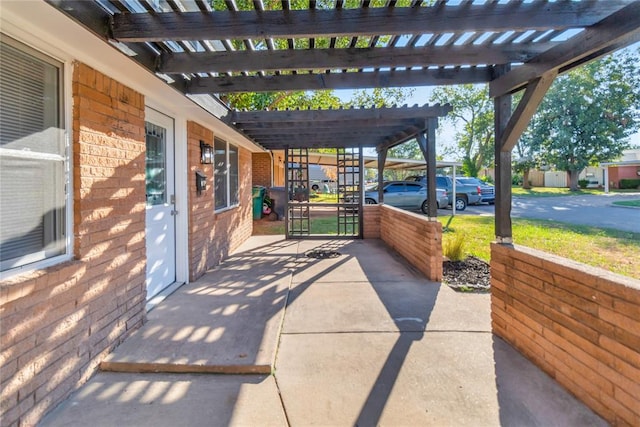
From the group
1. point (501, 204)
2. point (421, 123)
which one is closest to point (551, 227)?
point (421, 123)

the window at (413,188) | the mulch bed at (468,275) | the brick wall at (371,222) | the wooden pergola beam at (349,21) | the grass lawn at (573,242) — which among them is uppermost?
the wooden pergola beam at (349,21)

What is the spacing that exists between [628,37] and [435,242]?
3.19m

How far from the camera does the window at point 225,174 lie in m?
6.17

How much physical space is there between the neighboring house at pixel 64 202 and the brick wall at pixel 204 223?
108 cm

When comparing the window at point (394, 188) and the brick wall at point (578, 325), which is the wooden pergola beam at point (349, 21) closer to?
the brick wall at point (578, 325)

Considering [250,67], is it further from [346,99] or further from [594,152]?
[594,152]

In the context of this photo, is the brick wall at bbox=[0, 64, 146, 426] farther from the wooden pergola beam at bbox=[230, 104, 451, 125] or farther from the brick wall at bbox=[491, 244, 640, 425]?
the brick wall at bbox=[491, 244, 640, 425]

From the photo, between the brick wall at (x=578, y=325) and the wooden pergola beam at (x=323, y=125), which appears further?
the wooden pergola beam at (x=323, y=125)

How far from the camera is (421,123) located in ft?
18.2

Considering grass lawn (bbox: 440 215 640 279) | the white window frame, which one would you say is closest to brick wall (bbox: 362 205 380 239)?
grass lawn (bbox: 440 215 640 279)

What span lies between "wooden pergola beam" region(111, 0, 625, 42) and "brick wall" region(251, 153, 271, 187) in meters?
12.3

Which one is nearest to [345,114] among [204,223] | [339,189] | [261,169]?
[204,223]

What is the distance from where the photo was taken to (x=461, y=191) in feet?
53.5

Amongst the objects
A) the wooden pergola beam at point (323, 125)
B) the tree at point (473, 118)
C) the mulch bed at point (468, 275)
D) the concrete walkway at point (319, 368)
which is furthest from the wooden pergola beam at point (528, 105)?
the tree at point (473, 118)
